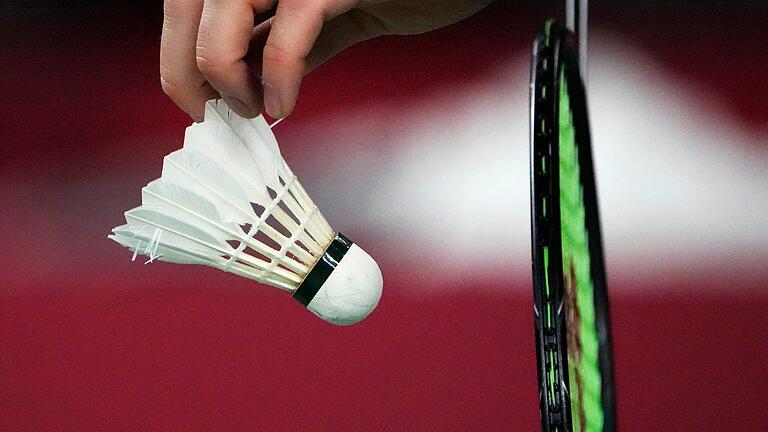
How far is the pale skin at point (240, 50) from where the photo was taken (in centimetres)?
48

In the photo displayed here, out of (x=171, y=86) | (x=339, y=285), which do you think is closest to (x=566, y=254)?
(x=339, y=285)

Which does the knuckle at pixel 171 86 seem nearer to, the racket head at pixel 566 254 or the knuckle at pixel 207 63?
the knuckle at pixel 207 63

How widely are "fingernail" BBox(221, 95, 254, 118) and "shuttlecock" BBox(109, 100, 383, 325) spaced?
18mm

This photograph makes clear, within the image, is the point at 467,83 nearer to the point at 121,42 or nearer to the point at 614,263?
the point at 614,263

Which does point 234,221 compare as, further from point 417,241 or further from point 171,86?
point 417,241

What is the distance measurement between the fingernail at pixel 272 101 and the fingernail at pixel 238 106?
0.04 ft

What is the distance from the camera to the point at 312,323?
5.64 ft

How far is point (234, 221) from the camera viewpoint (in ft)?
1.73

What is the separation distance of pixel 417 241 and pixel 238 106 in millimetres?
1285

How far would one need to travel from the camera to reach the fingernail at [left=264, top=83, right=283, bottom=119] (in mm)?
495

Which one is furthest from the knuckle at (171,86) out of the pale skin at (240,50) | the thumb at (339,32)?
the thumb at (339,32)

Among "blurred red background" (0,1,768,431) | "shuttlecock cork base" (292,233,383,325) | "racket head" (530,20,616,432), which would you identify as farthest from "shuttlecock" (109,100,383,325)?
"blurred red background" (0,1,768,431)

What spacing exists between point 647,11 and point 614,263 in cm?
53

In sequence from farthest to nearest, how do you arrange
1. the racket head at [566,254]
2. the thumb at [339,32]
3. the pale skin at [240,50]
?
the thumb at [339,32]
the pale skin at [240,50]
the racket head at [566,254]
